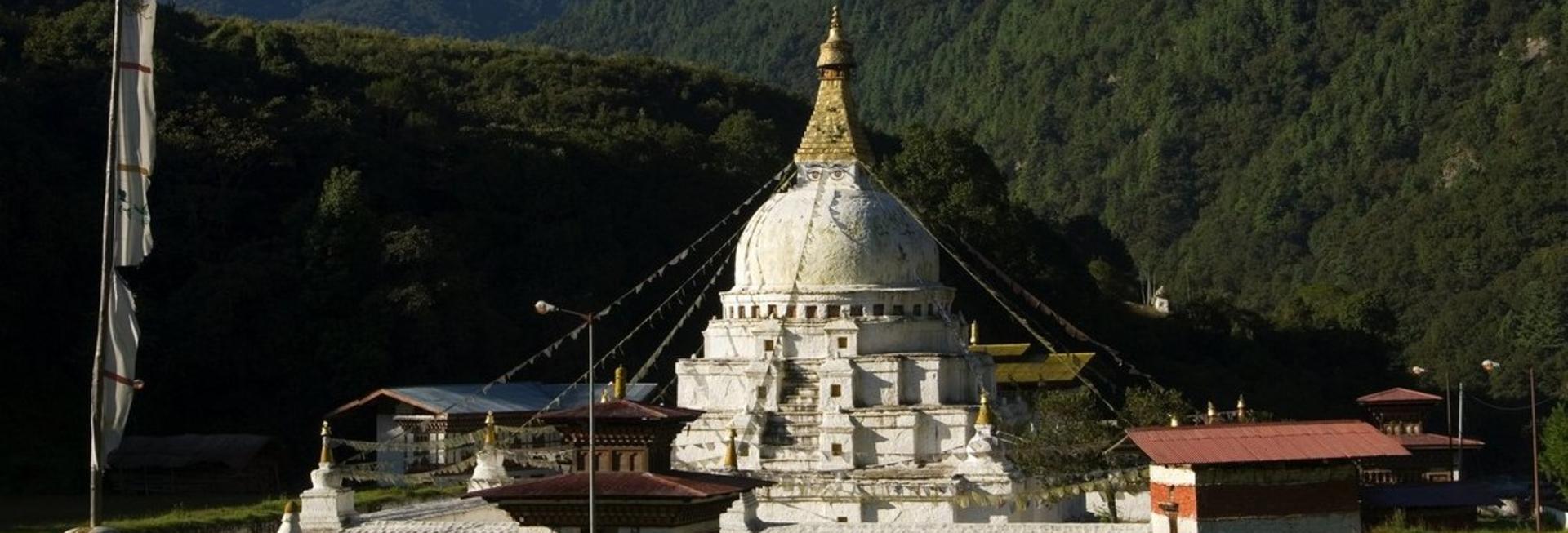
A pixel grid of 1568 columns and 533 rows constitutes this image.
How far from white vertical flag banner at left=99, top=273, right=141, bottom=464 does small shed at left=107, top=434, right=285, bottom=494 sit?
3151 centimetres

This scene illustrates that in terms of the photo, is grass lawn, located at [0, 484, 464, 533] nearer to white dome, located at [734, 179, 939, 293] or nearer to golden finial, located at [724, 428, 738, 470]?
golden finial, located at [724, 428, 738, 470]

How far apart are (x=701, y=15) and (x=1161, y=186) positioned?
63.9 m

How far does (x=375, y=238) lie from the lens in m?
64.8

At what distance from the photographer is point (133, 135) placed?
23094mm

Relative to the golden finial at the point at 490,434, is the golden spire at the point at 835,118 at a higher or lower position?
higher

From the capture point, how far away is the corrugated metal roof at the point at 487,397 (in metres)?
54.6

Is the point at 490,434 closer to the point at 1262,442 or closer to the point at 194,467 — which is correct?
the point at 194,467

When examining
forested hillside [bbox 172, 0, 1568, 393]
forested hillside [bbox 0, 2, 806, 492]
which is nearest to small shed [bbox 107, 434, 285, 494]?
forested hillside [bbox 0, 2, 806, 492]

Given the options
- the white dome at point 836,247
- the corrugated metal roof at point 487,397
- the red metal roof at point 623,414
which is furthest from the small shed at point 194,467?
the red metal roof at point 623,414

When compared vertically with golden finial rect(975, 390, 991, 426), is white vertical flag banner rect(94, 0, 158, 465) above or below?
above

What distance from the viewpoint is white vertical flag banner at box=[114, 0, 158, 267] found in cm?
2295

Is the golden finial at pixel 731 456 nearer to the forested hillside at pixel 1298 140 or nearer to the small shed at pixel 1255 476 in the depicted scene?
the small shed at pixel 1255 476

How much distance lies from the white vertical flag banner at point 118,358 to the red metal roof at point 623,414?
1246 cm

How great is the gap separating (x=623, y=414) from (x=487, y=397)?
69.6 ft
